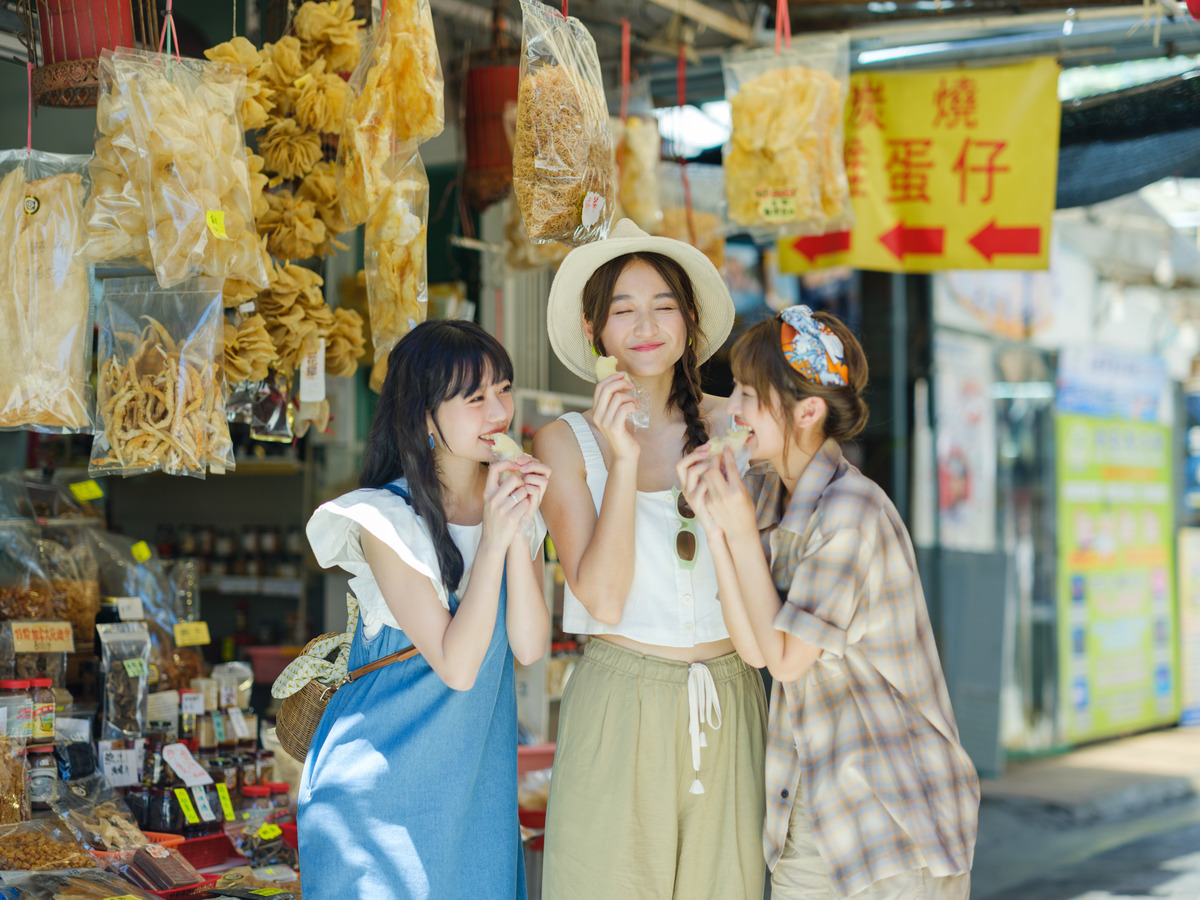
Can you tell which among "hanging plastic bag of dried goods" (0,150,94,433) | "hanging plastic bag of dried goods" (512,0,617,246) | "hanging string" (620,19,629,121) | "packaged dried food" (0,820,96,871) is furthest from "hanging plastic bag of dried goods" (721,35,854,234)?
"packaged dried food" (0,820,96,871)

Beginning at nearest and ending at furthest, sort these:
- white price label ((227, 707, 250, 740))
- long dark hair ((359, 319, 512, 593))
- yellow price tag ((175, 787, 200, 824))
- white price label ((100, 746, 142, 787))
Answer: long dark hair ((359, 319, 512, 593)) → yellow price tag ((175, 787, 200, 824)) → white price label ((100, 746, 142, 787)) → white price label ((227, 707, 250, 740))

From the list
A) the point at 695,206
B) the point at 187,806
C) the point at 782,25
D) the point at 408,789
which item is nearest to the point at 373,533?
the point at 408,789

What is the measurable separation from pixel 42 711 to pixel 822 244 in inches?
127

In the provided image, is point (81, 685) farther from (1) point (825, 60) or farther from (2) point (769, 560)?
(1) point (825, 60)

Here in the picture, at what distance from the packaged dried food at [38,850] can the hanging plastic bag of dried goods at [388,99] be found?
1709 millimetres

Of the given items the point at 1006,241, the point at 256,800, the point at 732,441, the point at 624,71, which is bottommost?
the point at 256,800

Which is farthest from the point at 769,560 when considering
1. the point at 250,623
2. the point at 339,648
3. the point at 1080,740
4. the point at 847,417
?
the point at 1080,740

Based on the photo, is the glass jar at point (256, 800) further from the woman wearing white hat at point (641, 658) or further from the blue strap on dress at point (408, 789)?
the woman wearing white hat at point (641, 658)

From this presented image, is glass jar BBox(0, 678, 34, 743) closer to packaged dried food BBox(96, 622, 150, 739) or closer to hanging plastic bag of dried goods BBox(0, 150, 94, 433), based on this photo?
packaged dried food BBox(96, 622, 150, 739)

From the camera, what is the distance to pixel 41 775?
9.46ft

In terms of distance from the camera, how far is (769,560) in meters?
2.34

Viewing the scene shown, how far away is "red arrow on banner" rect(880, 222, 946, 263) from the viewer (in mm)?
4441

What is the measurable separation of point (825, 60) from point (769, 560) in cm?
236

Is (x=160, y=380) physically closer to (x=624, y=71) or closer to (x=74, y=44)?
(x=74, y=44)
